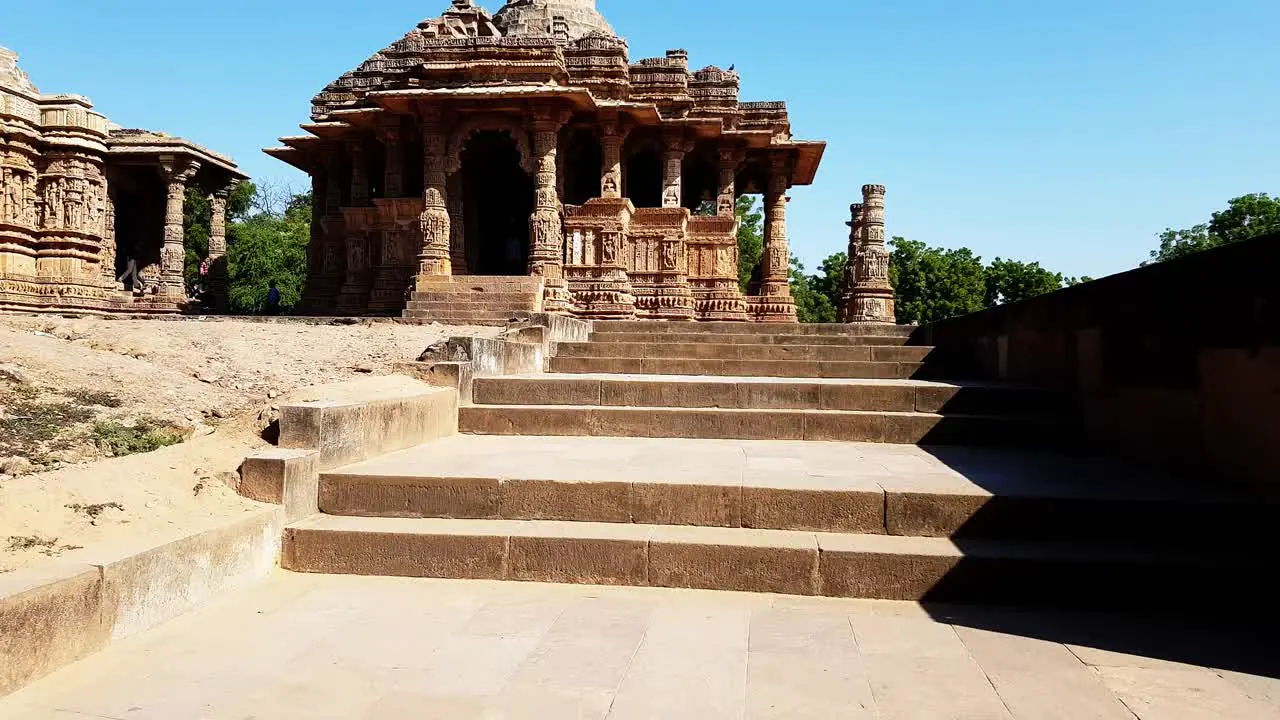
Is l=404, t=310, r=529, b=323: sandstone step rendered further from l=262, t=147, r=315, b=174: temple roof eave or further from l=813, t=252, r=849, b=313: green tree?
l=813, t=252, r=849, b=313: green tree

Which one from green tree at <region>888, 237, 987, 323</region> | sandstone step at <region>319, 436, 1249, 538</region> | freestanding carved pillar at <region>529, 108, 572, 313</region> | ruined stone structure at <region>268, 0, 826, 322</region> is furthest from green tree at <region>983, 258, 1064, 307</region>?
sandstone step at <region>319, 436, 1249, 538</region>

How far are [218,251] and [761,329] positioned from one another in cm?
2219

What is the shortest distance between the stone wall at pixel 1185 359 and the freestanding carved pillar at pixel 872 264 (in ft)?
40.9

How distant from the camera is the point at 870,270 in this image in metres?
17.7

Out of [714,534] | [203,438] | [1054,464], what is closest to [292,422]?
[203,438]

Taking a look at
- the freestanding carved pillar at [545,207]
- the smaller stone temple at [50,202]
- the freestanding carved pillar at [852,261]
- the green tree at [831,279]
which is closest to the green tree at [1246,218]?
the green tree at [831,279]

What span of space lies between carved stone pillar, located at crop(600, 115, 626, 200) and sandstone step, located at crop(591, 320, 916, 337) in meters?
5.91

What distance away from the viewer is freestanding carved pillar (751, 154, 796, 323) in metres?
17.6

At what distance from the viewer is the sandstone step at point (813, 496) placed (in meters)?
3.02

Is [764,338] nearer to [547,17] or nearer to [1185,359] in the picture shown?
[1185,359]

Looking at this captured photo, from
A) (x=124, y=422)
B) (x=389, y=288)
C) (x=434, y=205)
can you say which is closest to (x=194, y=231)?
(x=389, y=288)

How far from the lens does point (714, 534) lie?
3.09 meters

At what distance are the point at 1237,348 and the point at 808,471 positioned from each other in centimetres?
187

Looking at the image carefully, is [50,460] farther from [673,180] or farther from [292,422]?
[673,180]
